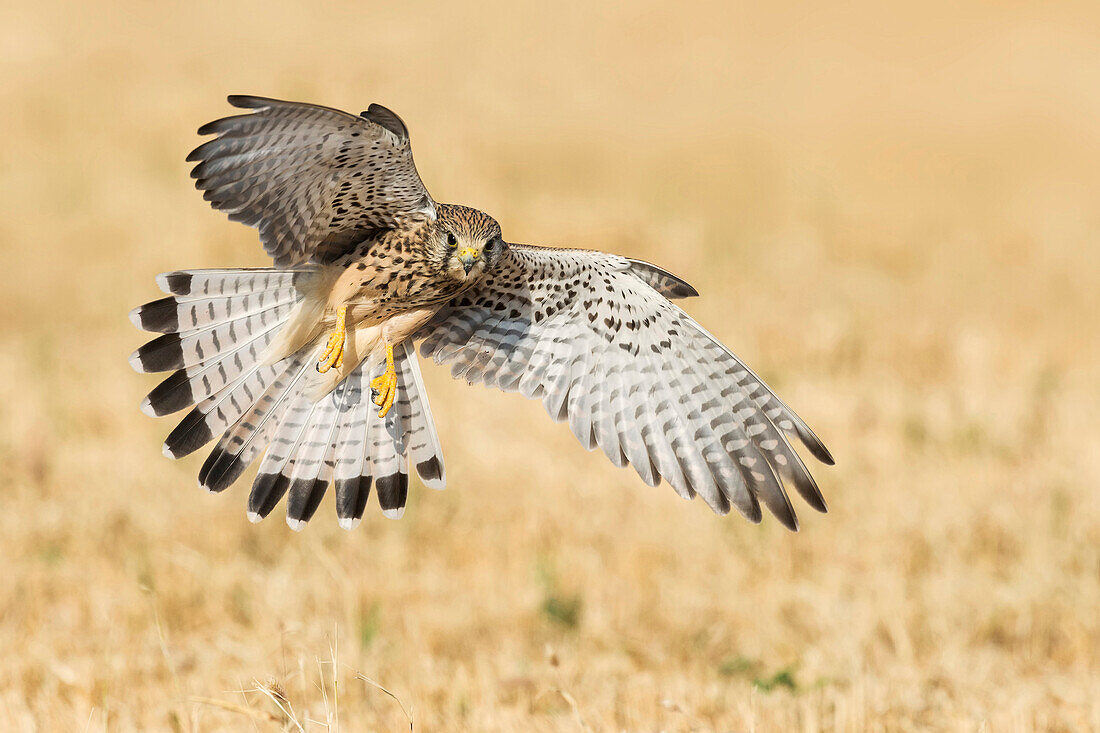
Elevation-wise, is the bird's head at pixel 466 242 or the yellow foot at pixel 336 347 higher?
the bird's head at pixel 466 242

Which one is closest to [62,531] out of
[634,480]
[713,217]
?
[634,480]

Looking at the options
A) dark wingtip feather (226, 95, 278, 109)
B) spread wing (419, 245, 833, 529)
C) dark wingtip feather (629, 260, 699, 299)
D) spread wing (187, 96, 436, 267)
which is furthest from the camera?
dark wingtip feather (629, 260, 699, 299)

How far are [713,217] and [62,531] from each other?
874 centimetres

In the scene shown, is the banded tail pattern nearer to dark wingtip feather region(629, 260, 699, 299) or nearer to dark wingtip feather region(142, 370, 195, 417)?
dark wingtip feather region(142, 370, 195, 417)

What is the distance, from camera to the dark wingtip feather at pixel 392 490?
161 inches

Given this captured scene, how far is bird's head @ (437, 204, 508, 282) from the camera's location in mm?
3830

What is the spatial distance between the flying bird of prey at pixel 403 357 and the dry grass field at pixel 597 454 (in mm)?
586

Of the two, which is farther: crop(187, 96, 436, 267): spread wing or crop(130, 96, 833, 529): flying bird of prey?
crop(130, 96, 833, 529): flying bird of prey

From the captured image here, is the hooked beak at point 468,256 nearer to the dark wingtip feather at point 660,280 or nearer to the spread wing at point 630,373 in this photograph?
the spread wing at point 630,373

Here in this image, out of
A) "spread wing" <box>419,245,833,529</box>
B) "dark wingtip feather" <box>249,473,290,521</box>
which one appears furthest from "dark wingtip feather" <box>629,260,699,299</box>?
"dark wingtip feather" <box>249,473,290,521</box>

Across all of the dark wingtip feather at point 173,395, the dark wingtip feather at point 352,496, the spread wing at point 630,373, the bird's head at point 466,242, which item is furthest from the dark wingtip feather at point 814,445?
the dark wingtip feather at point 173,395

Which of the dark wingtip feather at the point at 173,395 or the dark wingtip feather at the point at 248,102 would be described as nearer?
the dark wingtip feather at the point at 248,102

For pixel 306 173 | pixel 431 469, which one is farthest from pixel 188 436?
pixel 306 173

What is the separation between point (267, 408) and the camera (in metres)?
4.11
